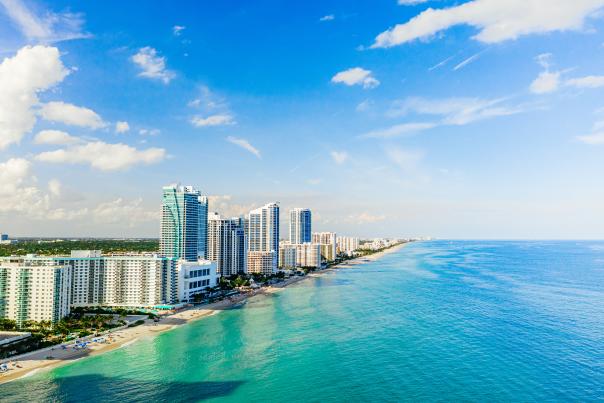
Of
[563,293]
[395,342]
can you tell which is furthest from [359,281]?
[395,342]

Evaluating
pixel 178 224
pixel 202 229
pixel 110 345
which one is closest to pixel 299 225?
pixel 202 229

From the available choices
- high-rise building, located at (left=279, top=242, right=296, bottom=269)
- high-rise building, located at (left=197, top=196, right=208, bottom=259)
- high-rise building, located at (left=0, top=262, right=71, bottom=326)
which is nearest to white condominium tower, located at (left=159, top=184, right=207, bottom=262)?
high-rise building, located at (left=197, top=196, right=208, bottom=259)

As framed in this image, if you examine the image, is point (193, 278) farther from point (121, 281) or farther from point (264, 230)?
point (264, 230)

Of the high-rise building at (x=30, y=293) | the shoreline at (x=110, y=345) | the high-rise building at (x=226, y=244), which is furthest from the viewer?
the high-rise building at (x=226, y=244)

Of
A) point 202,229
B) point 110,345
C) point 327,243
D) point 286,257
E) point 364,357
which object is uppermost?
point 202,229

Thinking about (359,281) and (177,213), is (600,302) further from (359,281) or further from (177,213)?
(177,213)

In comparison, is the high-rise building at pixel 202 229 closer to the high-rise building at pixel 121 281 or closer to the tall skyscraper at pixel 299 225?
the high-rise building at pixel 121 281

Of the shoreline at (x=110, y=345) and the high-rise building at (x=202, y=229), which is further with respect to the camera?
the high-rise building at (x=202, y=229)

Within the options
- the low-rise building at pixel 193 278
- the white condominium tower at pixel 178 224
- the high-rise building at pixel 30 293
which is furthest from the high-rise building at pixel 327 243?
the high-rise building at pixel 30 293
